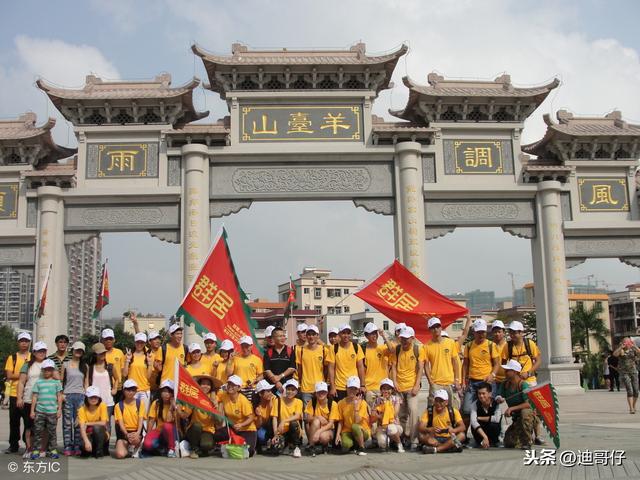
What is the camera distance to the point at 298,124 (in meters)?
15.6

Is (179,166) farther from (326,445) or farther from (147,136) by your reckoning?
(326,445)

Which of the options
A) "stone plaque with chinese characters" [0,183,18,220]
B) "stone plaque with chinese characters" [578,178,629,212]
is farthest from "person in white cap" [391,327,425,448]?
"stone plaque with chinese characters" [0,183,18,220]

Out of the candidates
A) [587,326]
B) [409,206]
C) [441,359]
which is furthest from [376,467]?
[587,326]

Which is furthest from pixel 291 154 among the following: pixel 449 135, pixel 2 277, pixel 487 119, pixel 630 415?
pixel 2 277

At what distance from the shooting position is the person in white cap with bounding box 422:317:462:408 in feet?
23.5

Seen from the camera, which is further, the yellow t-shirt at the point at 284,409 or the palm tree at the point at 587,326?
the palm tree at the point at 587,326

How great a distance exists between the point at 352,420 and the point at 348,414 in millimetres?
71

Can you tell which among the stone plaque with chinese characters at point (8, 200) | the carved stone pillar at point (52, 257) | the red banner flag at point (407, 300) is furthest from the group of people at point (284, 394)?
the stone plaque with chinese characters at point (8, 200)

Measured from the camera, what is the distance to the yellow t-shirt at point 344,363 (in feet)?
24.0

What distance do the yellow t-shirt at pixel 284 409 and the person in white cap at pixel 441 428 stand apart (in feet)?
4.12

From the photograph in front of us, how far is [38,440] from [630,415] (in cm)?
840

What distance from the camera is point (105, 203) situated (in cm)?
1541

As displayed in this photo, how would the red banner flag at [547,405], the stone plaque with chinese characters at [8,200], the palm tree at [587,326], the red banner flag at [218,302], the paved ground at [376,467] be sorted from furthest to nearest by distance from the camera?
the palm tree at [587,326] < the stone plaque with chinese characters at [8,200] < the red banner flag at [218,302] < the red banner flag at [547,405] < the paved ground at [376,467]

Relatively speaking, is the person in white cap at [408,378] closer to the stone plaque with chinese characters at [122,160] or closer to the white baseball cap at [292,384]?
the white baseball cap at [292,384]
